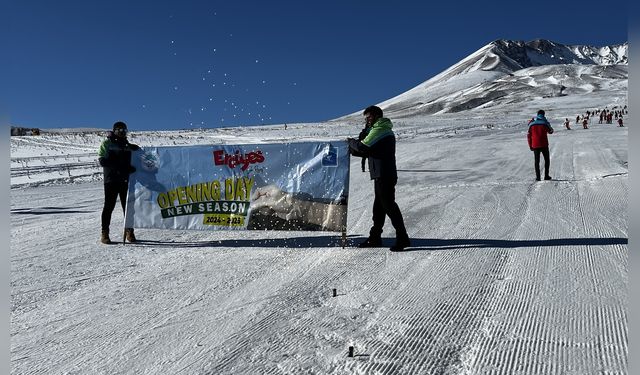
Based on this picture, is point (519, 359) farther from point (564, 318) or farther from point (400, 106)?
point (400, 106)

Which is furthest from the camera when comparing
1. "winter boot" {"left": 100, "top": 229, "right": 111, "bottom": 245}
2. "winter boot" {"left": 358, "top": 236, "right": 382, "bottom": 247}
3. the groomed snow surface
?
"winter boot" {"left": 100, "top": 229, "right": 111, "bottom": 245}

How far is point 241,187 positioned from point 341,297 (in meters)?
3.35

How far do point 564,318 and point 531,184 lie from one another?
8.68 meters

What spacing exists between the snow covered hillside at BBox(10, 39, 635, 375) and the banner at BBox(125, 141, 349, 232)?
13.1 inches

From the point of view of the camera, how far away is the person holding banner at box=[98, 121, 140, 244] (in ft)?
25.2

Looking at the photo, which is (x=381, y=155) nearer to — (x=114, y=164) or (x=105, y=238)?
(x=114, y=164)

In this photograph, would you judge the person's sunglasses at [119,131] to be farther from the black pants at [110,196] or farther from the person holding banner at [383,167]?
the person holding banner at [383,167]

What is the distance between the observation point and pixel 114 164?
7742mm

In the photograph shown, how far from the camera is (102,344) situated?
12.4 feet

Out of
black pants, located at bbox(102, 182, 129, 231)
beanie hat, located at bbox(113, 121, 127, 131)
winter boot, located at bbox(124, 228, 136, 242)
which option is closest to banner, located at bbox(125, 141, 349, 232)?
winter boot, located at bbox(124, 228, 136, 242)

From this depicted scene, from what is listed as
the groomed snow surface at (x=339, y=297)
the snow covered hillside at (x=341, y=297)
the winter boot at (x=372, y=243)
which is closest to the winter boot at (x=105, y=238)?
the snow covered hillside at (x=341, y=297)

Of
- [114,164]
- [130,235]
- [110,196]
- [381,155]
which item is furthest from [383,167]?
[110,196]

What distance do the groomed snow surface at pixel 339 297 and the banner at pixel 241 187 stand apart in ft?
Result: 1.08

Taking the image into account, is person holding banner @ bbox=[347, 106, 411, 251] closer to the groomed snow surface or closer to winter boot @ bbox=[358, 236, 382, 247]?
winter boot @ bbox=[358, 236, 382, 247]
